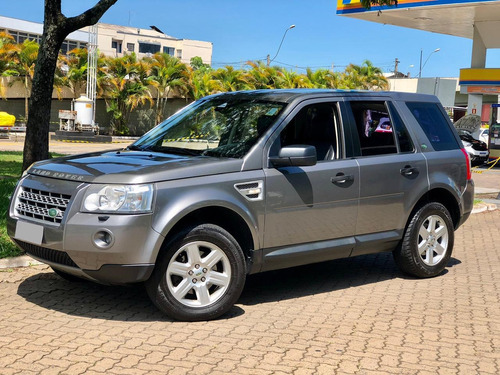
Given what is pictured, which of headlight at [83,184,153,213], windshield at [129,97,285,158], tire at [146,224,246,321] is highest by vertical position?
windshield at [129,97,285,158]

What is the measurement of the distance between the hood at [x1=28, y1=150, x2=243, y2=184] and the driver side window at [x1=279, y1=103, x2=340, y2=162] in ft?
2.48

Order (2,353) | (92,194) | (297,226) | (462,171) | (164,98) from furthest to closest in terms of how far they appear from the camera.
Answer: (164,98)
(462,171)
(297,226)
(92,194)
(2,353)

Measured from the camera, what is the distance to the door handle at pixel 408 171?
7.08 meters

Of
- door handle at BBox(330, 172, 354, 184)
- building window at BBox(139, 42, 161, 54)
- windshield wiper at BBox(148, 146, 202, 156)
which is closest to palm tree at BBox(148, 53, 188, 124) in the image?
windshield wiper at BBox(148, 146, 202, 156)

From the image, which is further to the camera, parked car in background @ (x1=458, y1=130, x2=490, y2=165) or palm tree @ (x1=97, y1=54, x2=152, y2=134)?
palm tree @ (x1=97, y1=54, x2=152, y2=134)

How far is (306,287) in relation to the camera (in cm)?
707

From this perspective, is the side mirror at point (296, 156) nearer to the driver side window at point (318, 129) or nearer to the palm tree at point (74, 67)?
the driver side window at point (318, 129)

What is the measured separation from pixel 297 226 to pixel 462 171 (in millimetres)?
2524

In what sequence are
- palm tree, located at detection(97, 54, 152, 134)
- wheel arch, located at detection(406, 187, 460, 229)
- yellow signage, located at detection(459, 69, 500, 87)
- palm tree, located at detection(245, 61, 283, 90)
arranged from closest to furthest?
wheel arch, located at detection(406, 187, 460, 229)
yellow signage, located at detection(459, 69, 500, 87)
palm tree, located at detection(97, 54, 152, 134)
palm tree, located at detection(245, 61, 283, 90)

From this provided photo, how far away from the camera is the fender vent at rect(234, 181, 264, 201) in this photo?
5828 mm

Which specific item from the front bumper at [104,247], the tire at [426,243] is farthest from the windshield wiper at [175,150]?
the tire at [426,243]

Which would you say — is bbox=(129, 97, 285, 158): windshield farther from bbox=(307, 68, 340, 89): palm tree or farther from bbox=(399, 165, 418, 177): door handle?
bbox=(307, 68, 340, 89): palm tree

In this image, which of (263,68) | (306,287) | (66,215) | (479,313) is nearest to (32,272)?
(66,215)

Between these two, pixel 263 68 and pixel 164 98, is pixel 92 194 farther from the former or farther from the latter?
pixel 263 68
